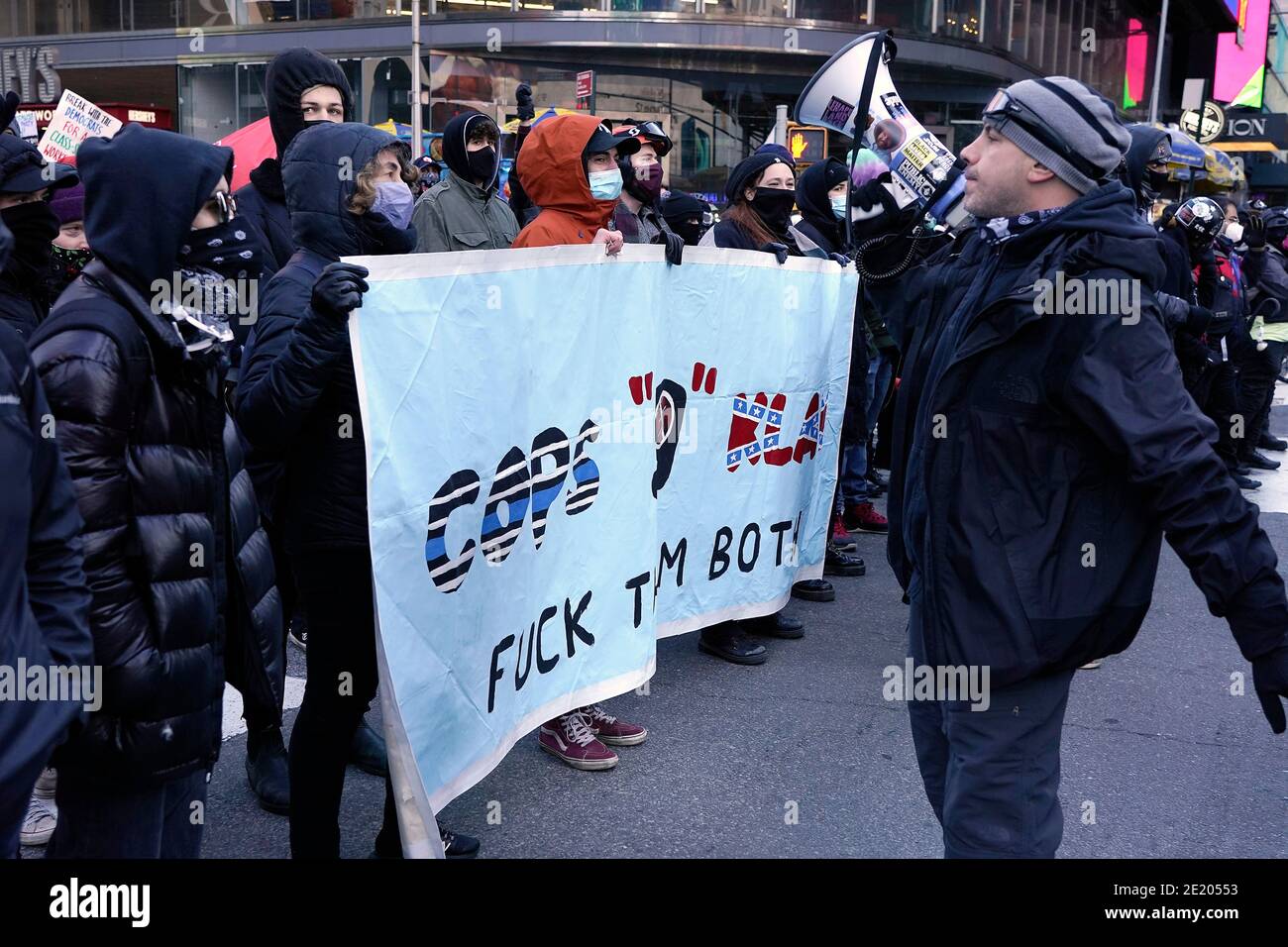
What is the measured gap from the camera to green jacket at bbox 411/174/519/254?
6043 mm

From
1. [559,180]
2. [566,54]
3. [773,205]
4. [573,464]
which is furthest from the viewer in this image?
[566,54]

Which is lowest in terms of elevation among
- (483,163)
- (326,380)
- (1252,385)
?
(1252,385)

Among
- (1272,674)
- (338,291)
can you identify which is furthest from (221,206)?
(1272,674)

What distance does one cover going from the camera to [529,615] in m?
3.89

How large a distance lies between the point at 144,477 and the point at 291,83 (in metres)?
3.55

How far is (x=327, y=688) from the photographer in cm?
318

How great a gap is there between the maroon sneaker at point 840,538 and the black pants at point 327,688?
14.3 ft

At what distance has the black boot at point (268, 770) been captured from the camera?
13.0 feet

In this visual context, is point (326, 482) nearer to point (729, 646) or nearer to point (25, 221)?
point (25, 221)

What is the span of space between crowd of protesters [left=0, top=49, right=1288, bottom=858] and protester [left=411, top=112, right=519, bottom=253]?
2.76 metres

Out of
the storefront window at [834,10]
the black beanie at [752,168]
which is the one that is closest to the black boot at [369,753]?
the black beanie at [752,168]

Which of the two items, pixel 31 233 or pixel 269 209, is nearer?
pixel 31 233

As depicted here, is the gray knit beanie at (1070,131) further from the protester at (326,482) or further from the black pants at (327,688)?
the black pants at (327,688)
